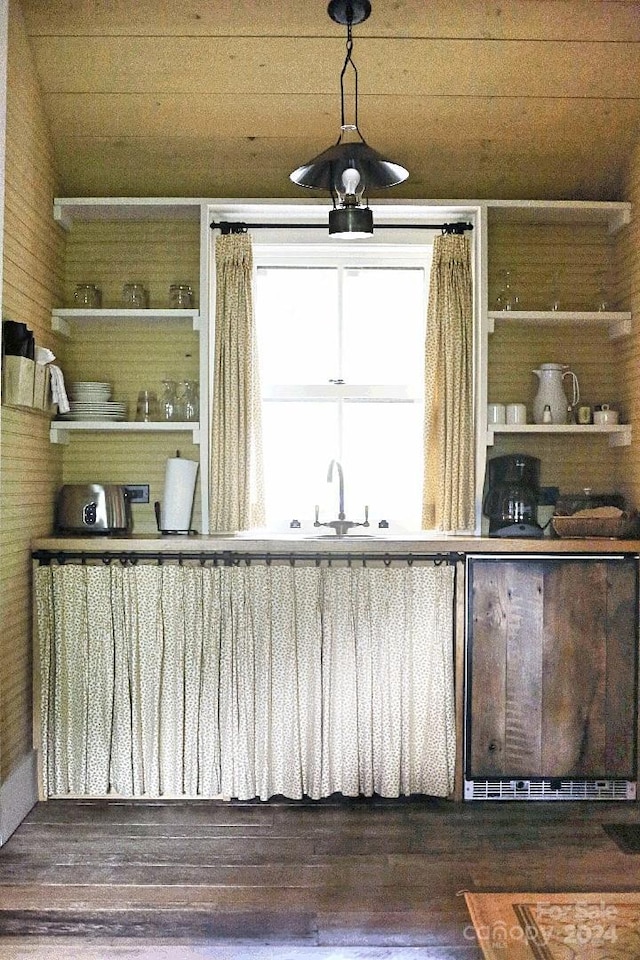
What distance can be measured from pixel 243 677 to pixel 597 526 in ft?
5.25

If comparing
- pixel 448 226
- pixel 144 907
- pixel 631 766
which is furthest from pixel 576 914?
pixel 448 226

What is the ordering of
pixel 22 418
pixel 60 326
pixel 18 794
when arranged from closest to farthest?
pixel 18 794
pixel 22 418
pixel 60 326

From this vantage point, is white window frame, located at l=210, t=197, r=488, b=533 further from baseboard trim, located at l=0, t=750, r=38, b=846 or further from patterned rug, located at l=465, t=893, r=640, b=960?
patterned rug, located at l=465, t=893, r=640, b=960

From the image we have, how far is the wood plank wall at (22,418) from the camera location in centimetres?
324

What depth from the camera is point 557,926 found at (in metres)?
1.75

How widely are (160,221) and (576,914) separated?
340 centimetres

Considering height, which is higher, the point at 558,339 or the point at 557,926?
the point at 558,339

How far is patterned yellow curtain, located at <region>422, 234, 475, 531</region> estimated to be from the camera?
3910 mm

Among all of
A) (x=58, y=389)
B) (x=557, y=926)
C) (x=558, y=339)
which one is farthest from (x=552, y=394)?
(x=557, y=926)

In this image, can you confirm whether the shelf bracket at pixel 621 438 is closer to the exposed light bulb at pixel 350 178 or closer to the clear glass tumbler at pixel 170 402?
the exposed light bulb at pixel 350 178

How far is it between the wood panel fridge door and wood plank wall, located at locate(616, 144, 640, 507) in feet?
1.91

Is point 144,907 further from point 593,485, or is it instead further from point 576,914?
point 593,485

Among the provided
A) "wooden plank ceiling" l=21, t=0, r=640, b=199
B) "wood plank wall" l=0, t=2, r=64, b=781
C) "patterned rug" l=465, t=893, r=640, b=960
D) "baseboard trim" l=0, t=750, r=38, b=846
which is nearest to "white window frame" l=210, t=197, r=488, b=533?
"wooden plank ceiling" l=21, t=0, r=640, b=199

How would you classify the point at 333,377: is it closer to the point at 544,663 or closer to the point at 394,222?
the point at 394,222
